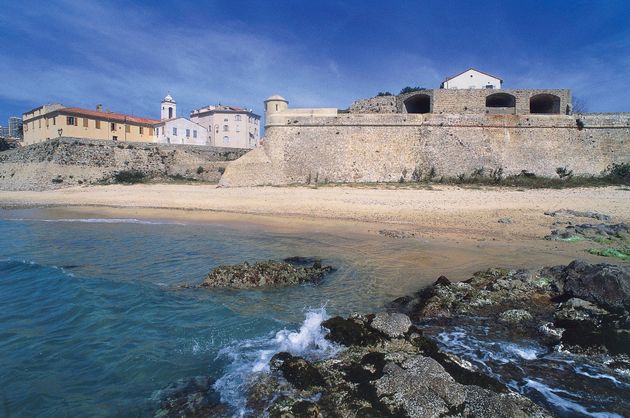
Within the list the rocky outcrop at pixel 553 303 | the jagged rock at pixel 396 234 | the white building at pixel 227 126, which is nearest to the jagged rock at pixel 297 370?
the rocky outcrop at pixel 553 303

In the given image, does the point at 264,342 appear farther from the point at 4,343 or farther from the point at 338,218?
the point at 338,218

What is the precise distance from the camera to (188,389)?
4395 millimetres

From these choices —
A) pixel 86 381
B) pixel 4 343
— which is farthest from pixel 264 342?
pixel 4 343

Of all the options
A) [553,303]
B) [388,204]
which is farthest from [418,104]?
[553,303]

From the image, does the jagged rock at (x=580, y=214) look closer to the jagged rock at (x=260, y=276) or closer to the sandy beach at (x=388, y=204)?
the sandy beach at (x=388, y=204)

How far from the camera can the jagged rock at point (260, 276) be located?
841 cm

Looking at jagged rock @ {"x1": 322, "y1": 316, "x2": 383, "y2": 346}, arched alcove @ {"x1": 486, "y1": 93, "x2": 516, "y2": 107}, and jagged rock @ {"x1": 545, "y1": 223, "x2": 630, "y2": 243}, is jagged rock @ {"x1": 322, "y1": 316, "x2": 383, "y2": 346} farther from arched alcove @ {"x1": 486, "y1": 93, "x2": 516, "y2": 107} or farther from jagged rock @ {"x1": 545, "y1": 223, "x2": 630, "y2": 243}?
arched alcove @ {"x1": 486, "y1": 93, "x2": 516, "y2": 107}

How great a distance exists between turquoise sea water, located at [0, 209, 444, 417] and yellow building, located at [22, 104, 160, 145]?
3067 cm

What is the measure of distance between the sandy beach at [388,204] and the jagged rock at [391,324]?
849 cm

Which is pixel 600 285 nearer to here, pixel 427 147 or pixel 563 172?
pixel 427 147

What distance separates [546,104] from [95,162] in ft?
115

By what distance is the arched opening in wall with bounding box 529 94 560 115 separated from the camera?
27312 mm

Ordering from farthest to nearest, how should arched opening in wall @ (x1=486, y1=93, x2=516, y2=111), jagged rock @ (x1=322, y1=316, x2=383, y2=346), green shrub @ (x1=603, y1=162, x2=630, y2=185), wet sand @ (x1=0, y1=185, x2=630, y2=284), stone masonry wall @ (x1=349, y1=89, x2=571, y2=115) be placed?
arched opening in wall @ (x1=486, y1=93, x2=516, y2=111), stone masonry wall @ (x1=349, y1=89, x2=571, y2=115), green shrub @ (x1=603, y1=162, x2=630, y2=185), wet sand @ (x1=0, y1=185, x2=630, y2=284), jagged rock @ (x1=322, y1=316, x2=383, y2=346)

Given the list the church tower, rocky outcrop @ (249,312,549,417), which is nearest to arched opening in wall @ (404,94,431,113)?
rocky outcrop @ (249,312,549,417)
